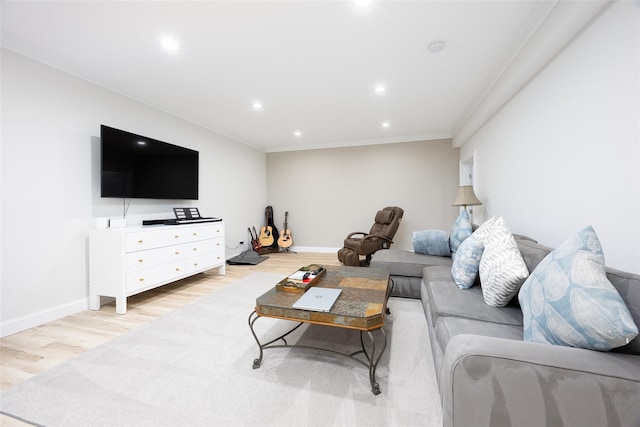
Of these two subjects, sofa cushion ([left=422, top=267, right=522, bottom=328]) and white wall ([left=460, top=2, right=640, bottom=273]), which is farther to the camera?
sofa cushion ([left=422, top=267, right=522, bottom=328])

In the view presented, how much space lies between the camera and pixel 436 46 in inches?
85.6

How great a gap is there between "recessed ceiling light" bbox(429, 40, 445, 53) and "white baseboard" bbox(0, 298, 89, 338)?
4140mm

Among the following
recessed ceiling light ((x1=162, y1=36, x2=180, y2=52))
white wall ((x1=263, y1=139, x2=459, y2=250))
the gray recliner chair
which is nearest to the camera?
recessed ceiling light ((x1=162, y1=36, x2=180, y2=52))

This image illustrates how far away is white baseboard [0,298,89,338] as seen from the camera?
6.80ft

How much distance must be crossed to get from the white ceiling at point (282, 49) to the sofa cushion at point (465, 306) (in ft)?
6.53

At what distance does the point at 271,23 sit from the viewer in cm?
190

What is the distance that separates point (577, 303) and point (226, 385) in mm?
1703

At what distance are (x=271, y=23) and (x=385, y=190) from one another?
3952mm

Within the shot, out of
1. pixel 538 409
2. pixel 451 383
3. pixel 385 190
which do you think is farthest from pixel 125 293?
pixel 385 190

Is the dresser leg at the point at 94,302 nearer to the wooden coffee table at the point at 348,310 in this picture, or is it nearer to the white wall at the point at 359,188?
the wooden coffee table at the point at 348,310

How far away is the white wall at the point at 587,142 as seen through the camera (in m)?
1.31

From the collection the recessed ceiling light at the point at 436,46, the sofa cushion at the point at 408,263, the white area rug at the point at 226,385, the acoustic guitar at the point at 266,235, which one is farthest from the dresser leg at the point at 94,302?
the recessed ceiling light at the point at 436,46

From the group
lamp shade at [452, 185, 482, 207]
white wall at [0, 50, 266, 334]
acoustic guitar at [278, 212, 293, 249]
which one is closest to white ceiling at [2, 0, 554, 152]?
white wall at [0, 50, 266, 334]

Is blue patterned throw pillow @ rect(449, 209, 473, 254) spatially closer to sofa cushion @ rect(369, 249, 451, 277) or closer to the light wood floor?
sofa cushion @ rect(369, 249, 451, 277)
